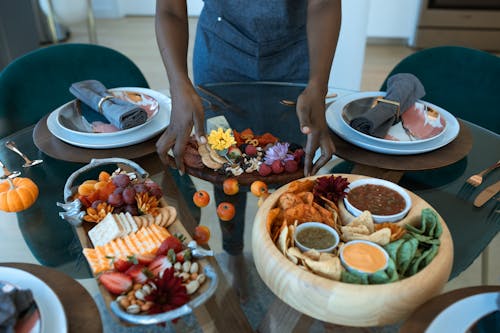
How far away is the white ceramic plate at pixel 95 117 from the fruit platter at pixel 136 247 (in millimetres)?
146

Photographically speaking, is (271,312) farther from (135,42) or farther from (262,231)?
(135,42)

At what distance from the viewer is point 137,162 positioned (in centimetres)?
102

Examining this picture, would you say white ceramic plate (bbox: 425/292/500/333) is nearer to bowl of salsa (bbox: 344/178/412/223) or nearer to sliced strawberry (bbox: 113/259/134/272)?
bowl of salsa (bbox: 344/178/412/223)

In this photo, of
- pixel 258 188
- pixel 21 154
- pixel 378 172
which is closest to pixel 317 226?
pixel 258 188

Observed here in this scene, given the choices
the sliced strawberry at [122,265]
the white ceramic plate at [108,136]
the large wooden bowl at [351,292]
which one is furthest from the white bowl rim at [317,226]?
the white ceramic plate at [108,136]

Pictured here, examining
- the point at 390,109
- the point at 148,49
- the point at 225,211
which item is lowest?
the point at 148,49

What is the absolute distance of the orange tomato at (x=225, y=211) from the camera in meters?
0.91

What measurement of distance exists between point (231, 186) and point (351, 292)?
1.29 feet

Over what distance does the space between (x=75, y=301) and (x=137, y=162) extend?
446 millimetres

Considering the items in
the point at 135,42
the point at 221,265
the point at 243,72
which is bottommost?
the point at 135,42

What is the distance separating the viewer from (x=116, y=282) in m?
0.64

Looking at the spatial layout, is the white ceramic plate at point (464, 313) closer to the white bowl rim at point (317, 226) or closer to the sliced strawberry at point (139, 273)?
the white bowl rim at point (317, 226)

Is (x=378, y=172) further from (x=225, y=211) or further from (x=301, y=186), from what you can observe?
(x=225, y=211)

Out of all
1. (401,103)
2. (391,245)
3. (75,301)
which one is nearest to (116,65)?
(401,103)
